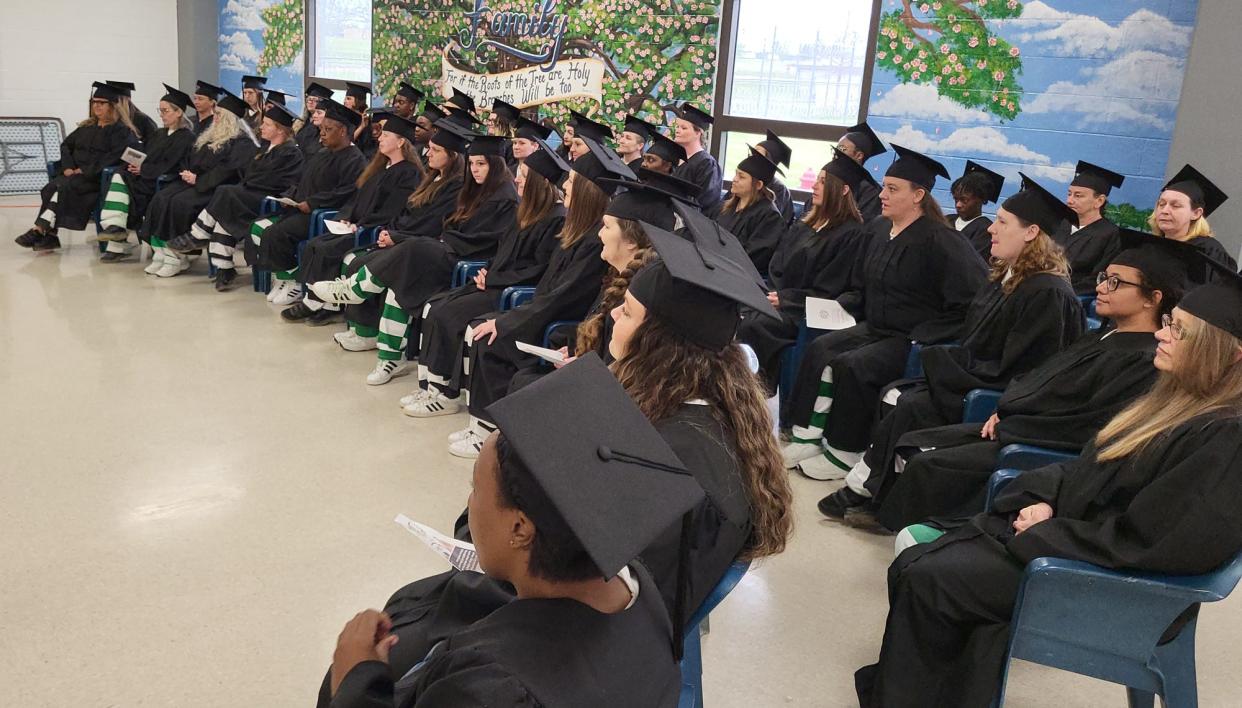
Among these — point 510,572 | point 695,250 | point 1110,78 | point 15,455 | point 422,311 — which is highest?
point 1110,78

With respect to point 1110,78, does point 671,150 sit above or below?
below

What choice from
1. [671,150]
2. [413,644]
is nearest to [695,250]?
[413,644]

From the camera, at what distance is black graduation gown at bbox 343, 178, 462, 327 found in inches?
231

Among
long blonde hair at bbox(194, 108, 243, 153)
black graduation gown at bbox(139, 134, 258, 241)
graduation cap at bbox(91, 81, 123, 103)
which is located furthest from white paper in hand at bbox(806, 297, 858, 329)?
graduation cap at bbox(91, 81, 123, 103)

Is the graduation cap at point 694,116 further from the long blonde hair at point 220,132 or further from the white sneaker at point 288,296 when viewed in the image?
the long blonde hair at point 220,132

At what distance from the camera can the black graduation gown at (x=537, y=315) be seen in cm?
443

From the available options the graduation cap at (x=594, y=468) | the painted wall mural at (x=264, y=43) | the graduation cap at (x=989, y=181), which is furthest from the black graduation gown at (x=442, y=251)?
the painted wall mural at (x=264, y=43)

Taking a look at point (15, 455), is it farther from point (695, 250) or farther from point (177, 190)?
point (177, 190)

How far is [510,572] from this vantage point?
1.39 m

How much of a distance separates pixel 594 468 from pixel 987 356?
9.20 feet

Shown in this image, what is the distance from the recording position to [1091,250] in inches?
209

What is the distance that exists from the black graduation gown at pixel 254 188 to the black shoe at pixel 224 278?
28cm

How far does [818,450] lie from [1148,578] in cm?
234

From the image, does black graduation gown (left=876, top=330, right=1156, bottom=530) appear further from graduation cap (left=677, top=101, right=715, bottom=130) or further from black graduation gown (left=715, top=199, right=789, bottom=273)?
graduation cap (left=677, top=101, right=715, bottom=130)
